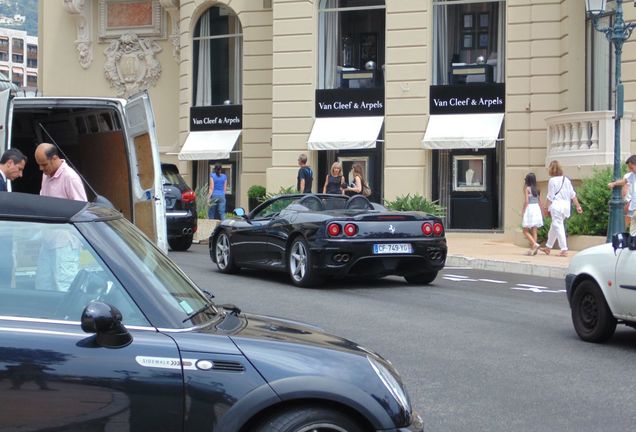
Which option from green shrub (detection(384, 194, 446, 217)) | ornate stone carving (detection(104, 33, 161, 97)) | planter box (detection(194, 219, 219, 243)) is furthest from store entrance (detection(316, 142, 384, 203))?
ornate stone carving (detection(104, 33, 161, 97))

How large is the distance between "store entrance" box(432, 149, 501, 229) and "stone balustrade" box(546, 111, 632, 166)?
10.5 feet

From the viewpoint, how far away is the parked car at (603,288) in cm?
941

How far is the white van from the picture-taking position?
428 inches

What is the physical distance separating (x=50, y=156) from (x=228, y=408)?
216 inches

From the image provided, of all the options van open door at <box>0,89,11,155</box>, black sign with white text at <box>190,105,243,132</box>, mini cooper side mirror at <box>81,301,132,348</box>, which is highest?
black sign with white text at <box>190,105,243,132</box>

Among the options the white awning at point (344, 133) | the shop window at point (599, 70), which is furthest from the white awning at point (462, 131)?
the shop window at point (599, 70)

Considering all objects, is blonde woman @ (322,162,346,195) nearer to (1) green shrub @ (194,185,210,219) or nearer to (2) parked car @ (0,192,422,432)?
(1) green shrub @ (194,185,210,219)

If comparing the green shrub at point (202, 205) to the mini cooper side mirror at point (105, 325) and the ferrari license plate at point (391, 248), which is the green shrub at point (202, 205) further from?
the mini cooper side mirror at point (105, 325)

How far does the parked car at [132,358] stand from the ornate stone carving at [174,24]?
29.3 metres

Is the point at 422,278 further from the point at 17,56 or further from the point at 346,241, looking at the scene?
the point at 17,56

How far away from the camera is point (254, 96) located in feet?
101

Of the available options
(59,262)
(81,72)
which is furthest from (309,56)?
(59,262)

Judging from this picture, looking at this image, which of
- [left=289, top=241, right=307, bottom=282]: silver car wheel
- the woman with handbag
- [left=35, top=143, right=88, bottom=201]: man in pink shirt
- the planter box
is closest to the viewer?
[left=35, top=143, right=88, bottom=201]: man in pink shirt

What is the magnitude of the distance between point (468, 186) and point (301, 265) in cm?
1264
